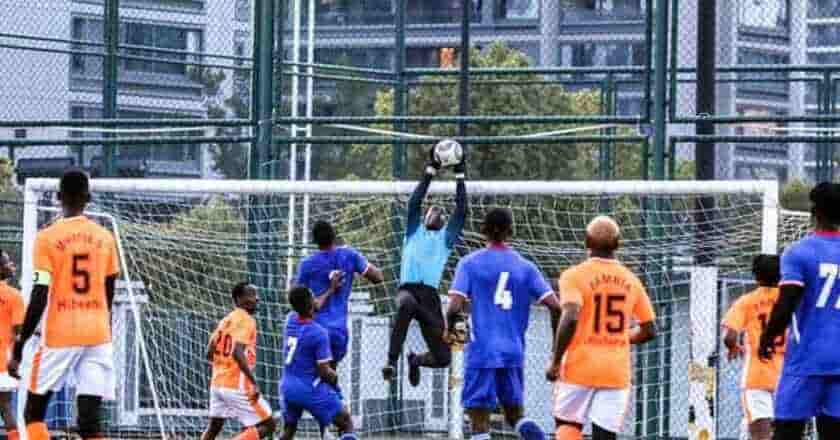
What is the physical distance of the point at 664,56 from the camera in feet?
56.1

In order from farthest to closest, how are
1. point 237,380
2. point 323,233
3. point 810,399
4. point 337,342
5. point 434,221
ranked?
point 237,380
point 337,342
point 323,233
point 434,221
point 810,399

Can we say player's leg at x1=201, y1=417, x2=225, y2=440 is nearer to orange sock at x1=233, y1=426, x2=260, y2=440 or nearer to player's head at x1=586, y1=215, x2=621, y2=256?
orange sock at x1=233, y1=426, x2=260, y2=440

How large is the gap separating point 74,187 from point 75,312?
78 cm

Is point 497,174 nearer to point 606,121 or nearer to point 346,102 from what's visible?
point 346,102

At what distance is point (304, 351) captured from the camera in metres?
14.9

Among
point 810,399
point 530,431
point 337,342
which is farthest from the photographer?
point 337,342

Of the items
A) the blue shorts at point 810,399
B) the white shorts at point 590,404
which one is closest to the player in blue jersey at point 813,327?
the blue shorts at point 810,399

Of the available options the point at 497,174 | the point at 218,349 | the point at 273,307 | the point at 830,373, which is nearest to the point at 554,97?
the point at 497,174

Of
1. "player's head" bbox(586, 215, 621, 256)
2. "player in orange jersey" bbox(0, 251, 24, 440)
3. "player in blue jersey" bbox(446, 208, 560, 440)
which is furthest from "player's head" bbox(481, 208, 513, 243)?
"player in orange jersey" bbox(0, 251, 24, 440)

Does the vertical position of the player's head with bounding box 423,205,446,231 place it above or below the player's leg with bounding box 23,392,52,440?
above

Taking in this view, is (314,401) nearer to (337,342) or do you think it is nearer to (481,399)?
(337,342)

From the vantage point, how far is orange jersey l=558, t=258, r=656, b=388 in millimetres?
11992

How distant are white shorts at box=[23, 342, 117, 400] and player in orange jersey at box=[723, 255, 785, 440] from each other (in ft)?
14.9

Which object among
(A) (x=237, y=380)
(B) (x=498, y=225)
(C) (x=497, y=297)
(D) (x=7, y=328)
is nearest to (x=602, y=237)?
(B) (x=498, y=225)
